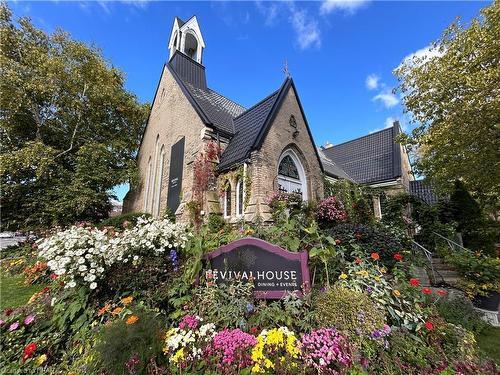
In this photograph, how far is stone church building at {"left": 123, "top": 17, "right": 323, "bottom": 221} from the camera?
33.6ft

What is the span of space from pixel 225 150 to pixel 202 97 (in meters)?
5.07

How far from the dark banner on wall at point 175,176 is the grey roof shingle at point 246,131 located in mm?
2746

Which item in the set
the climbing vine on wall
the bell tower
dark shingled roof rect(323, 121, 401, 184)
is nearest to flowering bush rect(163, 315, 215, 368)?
the climbing vine on wall

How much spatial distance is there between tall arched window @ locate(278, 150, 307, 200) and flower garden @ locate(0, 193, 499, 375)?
22.5 ft

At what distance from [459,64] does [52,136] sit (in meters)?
25.2

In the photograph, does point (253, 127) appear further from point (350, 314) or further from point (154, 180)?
point (350, 314)

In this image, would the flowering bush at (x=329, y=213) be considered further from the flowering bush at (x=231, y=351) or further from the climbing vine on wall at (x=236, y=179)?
the flowering bush at (x=231, y=351)

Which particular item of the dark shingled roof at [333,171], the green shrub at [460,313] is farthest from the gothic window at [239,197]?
the green shrub at [460,313]

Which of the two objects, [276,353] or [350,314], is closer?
[276,353]

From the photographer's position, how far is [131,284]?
4.02 m

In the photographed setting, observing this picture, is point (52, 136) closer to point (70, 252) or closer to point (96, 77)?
point (96, 77)

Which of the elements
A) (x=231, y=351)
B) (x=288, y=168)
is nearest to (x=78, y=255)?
(x=231, y=351)

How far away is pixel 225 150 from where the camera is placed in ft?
38.8

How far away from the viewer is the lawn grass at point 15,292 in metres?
5.14
